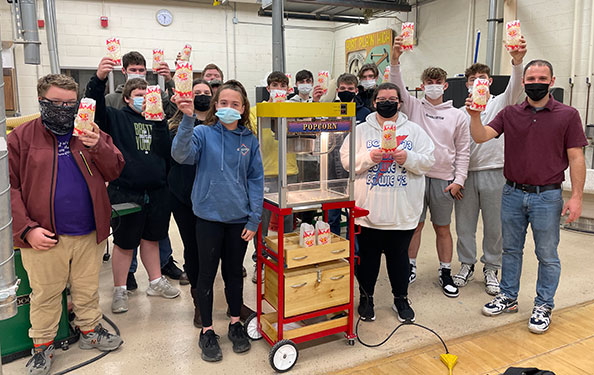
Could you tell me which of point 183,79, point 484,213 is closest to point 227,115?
point 183,79

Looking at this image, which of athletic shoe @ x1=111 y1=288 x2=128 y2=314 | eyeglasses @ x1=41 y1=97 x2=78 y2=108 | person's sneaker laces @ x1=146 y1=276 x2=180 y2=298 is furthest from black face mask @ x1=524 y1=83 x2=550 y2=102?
athletic shoe @ x1=111 y1=288 x2=128 y2=314

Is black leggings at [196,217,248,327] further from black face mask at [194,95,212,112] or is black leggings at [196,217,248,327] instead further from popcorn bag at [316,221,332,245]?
black face mask at [194,95,212,112]

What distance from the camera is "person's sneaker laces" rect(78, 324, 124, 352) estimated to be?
2.51 meters

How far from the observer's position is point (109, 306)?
311 centimetres

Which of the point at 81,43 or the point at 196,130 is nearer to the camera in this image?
the point at 196,130

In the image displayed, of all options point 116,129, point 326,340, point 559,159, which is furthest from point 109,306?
point 559,159

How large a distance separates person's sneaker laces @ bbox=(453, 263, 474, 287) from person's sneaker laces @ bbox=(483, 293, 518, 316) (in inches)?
16.5

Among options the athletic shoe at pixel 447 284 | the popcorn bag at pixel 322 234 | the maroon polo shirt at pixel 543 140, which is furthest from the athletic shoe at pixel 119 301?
the maroon polo shirt at pixel 543 140

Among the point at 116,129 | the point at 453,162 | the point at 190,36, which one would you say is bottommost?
the point at 453,162

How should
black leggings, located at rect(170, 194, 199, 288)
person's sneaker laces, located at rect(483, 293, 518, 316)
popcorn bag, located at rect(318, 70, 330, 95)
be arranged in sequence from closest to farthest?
black leggings, located at rect(170, 194, 199, 288), person's sneaker laces, located at rect(483, 293, 518, 316), popcorn bag, located at rect(318, 70, 330, 95)

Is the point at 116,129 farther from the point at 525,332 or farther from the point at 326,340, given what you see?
the point at 525,332

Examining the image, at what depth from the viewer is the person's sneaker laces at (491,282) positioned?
333 centimetres

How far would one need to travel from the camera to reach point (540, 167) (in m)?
2.72

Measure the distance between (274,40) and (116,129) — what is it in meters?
3.14
